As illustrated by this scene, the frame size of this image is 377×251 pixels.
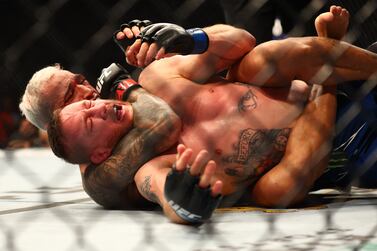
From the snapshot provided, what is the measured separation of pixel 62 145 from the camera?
1.45m

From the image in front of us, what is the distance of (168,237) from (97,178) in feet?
1.30

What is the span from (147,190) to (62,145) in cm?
22

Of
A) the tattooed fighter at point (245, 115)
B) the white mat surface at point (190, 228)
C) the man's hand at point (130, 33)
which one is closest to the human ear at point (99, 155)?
the tattooed fighter at point (245, 115)

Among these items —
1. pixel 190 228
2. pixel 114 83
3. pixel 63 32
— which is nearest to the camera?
pixel 190 228

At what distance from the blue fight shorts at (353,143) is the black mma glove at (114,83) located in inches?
18.8

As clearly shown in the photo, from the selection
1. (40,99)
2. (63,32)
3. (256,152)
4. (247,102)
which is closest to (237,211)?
(256,152)

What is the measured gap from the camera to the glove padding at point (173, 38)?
1.26 m

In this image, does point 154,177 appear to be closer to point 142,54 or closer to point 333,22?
point 142,54

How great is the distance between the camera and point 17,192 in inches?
74.9

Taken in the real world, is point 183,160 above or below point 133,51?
below

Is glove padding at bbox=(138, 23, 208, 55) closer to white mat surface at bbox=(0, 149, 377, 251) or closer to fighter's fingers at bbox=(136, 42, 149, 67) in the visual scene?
fighter's fingers at bbox=(136, 42, 149, 67)

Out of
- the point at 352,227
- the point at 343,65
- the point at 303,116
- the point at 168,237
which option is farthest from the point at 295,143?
the point at 168,237

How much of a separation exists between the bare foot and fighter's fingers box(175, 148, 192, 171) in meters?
0.58

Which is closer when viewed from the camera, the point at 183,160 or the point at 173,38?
the point at 183,160
